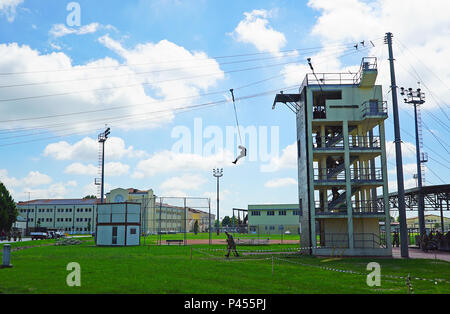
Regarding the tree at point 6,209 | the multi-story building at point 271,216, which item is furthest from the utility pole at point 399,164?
the multi-story building at point 271,216

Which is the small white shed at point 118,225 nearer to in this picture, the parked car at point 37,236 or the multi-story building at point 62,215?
the parked car at point 37,236

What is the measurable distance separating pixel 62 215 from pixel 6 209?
52.4m

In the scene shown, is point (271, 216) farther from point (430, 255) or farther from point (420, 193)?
point (430, 255)

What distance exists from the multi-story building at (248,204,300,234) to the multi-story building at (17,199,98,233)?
5057cm

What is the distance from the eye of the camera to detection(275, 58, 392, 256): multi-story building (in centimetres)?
3378

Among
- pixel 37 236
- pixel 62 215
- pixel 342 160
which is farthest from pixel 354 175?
pixel 62 215

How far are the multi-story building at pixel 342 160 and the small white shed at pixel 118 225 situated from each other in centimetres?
2084

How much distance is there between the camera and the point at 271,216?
102 meters

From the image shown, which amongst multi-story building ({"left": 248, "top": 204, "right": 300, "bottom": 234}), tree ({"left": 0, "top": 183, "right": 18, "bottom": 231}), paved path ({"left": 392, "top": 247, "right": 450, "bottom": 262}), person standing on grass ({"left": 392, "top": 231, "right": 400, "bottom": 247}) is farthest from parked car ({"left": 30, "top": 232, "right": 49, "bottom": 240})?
paved path ({"left": 392, "top": 247, "right": 450, "bottom": 262})
